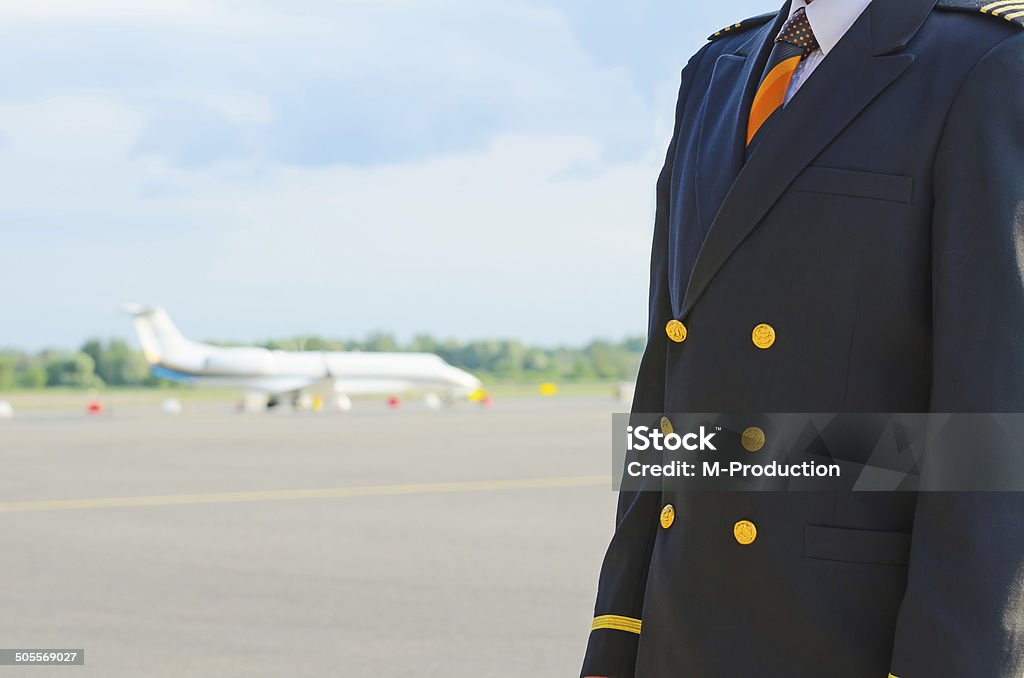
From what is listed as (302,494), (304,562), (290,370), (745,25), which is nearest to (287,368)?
(290,370)

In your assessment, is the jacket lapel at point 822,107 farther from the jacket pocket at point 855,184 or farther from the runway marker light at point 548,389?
the runway marker light at point 548,389

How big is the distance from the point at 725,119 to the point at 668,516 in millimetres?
614

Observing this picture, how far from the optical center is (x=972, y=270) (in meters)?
1.52

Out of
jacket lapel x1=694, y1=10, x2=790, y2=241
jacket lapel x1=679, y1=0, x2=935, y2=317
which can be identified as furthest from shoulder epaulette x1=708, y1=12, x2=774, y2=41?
jacket lapel x1=679, y1=0, x2=935, y2=317

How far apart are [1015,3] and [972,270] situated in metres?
0.40

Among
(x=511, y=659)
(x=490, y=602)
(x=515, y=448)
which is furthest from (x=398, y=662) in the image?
(x=515, y=448)

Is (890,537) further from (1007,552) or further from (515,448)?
(515,448)

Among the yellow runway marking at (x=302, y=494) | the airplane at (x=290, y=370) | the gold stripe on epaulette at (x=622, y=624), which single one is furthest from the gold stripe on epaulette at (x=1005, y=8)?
→ the airplane at (x=290, y=370)

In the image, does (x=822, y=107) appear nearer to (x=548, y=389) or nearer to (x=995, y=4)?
(x=995, y=4)

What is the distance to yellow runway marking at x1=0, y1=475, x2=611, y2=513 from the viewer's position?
12.3 meters

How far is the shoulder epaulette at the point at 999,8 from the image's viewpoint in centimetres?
161

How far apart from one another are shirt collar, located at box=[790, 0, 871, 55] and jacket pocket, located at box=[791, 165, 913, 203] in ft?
0.68

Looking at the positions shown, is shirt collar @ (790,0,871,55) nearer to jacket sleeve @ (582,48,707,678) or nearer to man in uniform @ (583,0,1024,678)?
man in uniform @ (583,0,1024,678)

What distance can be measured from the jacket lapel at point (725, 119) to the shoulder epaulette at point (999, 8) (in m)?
0.31
